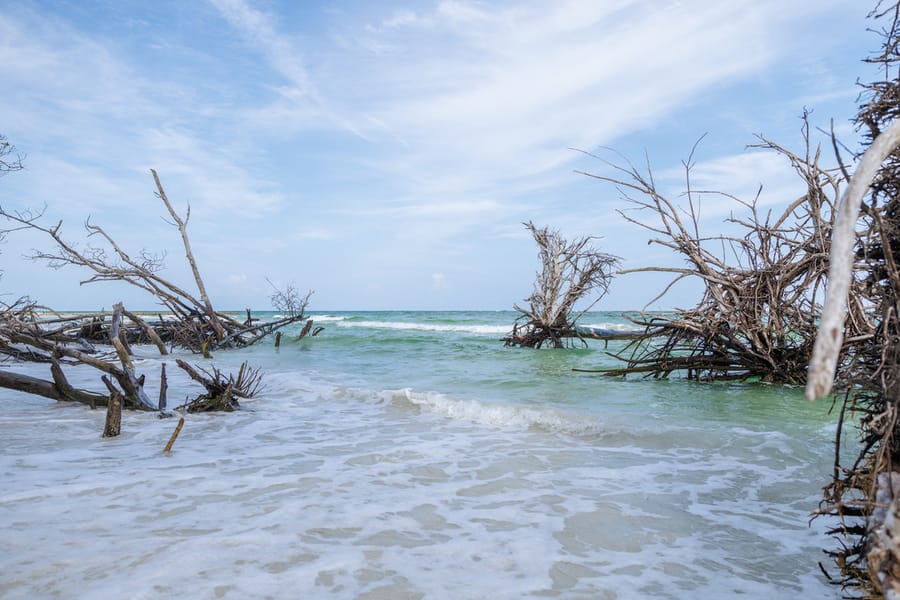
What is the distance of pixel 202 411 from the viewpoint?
6.95 meters

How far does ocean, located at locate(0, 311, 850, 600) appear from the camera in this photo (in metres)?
2.77

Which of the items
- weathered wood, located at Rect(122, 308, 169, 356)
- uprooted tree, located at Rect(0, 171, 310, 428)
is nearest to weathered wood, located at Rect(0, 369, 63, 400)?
uprooted tree, located at Rect(0, 171, 310, 428)

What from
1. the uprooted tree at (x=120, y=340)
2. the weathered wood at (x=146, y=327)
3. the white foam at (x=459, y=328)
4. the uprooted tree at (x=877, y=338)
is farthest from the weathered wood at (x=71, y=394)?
the white foam at (x=459, y=328)

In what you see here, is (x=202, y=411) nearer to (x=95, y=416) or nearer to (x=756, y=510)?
(x=95, y=416)

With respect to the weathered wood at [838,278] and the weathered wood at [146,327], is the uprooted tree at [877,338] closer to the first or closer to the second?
the weathered wood at [838,278]

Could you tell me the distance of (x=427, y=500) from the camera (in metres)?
3.96

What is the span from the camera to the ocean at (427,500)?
277cm

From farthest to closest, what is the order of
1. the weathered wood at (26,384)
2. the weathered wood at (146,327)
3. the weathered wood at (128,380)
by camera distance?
the weathered wood at (146,327)
the weathered wood at (128,380)
the weathered wood at (26,384)

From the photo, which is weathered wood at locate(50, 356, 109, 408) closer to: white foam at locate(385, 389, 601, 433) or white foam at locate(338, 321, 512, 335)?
white foam at locate(385, 389, 601, 433)

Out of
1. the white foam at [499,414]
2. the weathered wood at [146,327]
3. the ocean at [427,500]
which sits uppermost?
the weathered wood at [146,327]

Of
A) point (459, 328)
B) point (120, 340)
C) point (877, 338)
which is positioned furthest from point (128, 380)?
point (459, 328)

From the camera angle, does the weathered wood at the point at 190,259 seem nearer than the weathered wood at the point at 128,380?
No

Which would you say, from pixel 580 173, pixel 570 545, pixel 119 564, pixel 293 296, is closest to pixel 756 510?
pixel 570 545

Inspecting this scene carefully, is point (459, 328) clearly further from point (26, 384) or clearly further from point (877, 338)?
point (877, 338)
